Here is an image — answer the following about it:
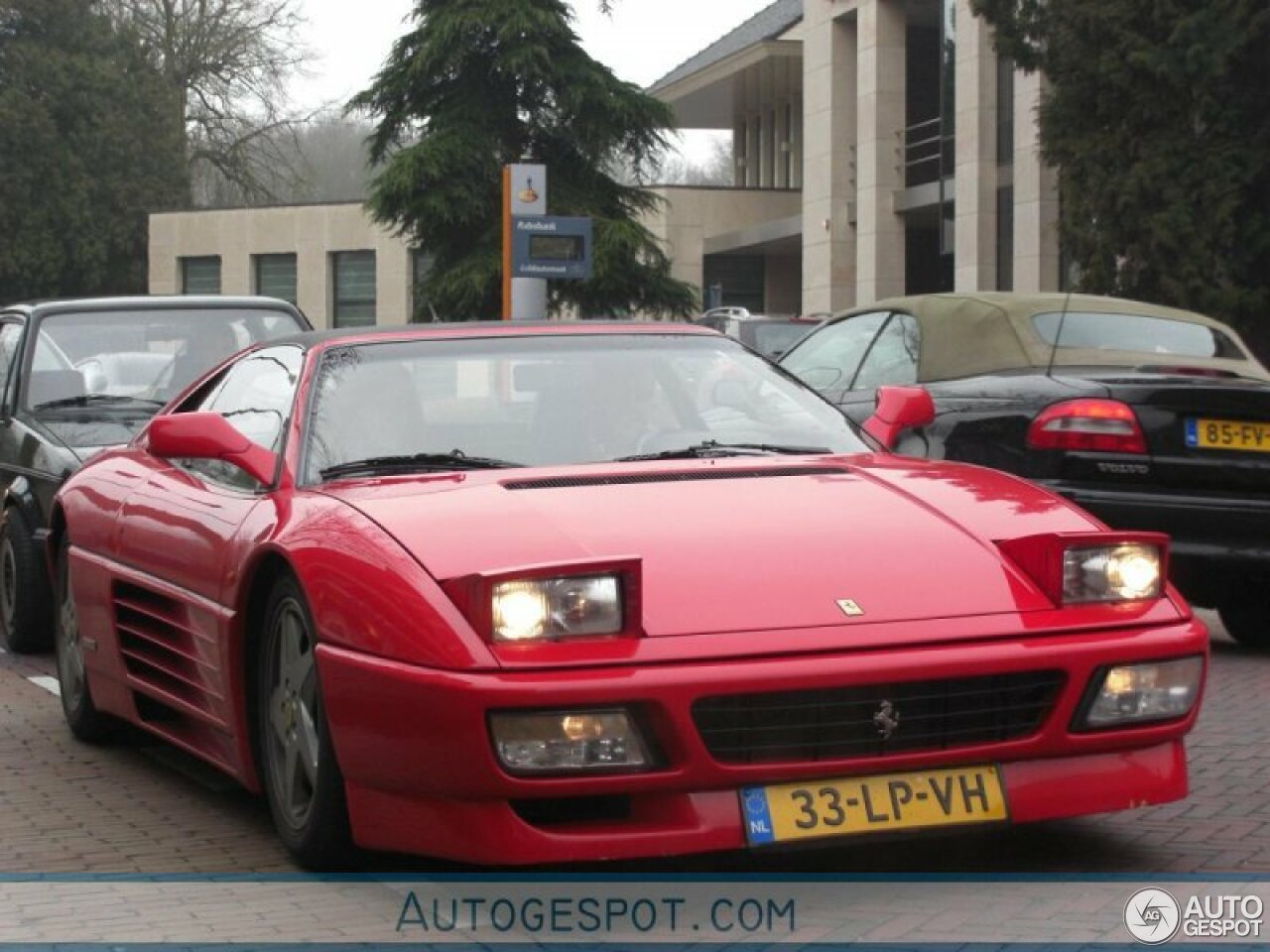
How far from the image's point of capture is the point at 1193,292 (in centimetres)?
2486

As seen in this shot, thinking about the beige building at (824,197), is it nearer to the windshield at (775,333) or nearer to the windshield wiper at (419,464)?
the windshield at (775,333)

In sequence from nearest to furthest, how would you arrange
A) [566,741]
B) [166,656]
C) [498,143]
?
[566,741] < [166,656] < [498,143]

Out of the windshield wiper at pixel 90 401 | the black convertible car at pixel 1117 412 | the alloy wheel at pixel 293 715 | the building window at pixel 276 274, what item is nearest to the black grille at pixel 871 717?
the alloy wheel at pixel 293 715

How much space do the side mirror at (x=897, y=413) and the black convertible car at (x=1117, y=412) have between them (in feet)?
8.50

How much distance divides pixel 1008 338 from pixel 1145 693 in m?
5.27

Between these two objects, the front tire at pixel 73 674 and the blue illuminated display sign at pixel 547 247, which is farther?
the blue illuminated display sign at pixel 547 247

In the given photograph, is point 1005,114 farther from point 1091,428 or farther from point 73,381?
point 1091,428

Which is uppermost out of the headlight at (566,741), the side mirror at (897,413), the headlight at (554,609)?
the side mirror at (897,413)

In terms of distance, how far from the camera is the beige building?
3984 cm

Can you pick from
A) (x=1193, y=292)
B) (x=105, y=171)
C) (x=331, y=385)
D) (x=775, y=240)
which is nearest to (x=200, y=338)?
(x=331, y=385)

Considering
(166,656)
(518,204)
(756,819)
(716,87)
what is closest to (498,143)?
(716,87)

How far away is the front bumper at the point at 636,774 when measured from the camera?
443 centimetres

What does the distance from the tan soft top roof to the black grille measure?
17.1ft

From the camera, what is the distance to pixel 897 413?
6.41m
